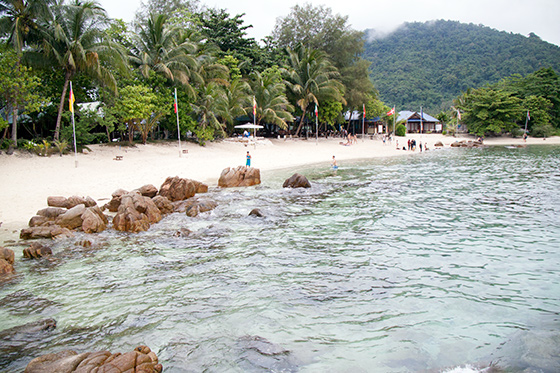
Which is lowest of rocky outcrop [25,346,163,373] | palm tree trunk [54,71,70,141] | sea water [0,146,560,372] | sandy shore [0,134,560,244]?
sea water [0,146,560,372]

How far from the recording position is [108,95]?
23250 millimetres

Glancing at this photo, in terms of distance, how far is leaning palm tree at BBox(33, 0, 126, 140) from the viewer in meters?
19.5

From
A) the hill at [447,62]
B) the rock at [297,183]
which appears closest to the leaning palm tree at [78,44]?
the rock at [297,183]

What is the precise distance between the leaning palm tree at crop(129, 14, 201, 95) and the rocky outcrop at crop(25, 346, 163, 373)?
24.8 metres

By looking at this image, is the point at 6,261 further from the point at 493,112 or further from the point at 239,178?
the point at 493,112

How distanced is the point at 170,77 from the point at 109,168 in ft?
32.8

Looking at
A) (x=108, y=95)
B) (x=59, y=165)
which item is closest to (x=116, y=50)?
(x=108, y=95)

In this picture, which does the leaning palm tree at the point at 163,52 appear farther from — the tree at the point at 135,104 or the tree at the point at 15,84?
the tree at the point at 15,84

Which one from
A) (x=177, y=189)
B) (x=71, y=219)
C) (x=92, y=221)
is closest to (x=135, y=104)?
(x=177, y=189)

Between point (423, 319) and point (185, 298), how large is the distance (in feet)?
12.9

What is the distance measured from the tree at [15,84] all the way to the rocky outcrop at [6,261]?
13441 millimetres

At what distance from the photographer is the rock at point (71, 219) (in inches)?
401

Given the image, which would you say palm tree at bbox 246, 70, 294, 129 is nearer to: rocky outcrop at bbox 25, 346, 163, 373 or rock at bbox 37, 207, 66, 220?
rock at bbox 37, 207, 66, 220

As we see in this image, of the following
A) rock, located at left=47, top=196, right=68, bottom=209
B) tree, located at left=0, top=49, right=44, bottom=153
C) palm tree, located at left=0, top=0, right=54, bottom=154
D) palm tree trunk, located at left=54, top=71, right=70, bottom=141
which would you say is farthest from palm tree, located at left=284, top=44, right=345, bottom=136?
rock, located at left=47, top=196, right=68, bottom=209
